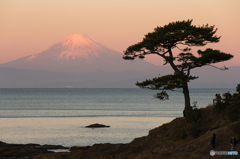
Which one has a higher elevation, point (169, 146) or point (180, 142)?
point (180, 142)

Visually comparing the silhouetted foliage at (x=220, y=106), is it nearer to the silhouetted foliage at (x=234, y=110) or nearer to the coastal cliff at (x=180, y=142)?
the coastal cliff at (x=180, y=142)

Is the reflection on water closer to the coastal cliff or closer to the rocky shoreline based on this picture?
the rocky shoreline

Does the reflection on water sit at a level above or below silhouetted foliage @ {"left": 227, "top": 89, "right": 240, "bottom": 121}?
below

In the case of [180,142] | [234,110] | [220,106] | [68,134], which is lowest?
[68,134]

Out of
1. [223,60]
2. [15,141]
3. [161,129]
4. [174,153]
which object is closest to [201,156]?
[174,153]

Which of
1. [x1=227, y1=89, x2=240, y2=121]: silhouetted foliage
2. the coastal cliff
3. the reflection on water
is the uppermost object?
[x1=227, y1=89, x2=240, y2=121]: silhouetted foliage

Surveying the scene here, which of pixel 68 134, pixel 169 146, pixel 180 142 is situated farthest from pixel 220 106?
pixel 68 134

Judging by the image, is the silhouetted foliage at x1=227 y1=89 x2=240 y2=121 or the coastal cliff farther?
the silhouetted foliage at x1=227 y1=89 x2=240 y2=121

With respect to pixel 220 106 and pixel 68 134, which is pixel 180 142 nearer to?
pixel 220 106

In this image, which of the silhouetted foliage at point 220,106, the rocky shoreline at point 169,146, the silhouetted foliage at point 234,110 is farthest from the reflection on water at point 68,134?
the silhouetted foliage at point 234,110

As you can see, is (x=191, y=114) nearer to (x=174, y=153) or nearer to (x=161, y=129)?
(x=161, y=129)

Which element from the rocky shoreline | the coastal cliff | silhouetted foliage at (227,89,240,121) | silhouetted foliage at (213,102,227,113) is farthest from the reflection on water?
silhouetted foliage at (227,89,240,121)

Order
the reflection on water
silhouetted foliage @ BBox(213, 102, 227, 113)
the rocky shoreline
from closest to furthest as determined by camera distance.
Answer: the rocky shoreline → silhouetted foliage @ BBox(213, 102, 227, 113) → the reflection on water

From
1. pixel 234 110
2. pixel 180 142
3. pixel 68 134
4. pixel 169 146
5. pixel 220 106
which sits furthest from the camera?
pixel 68 134
